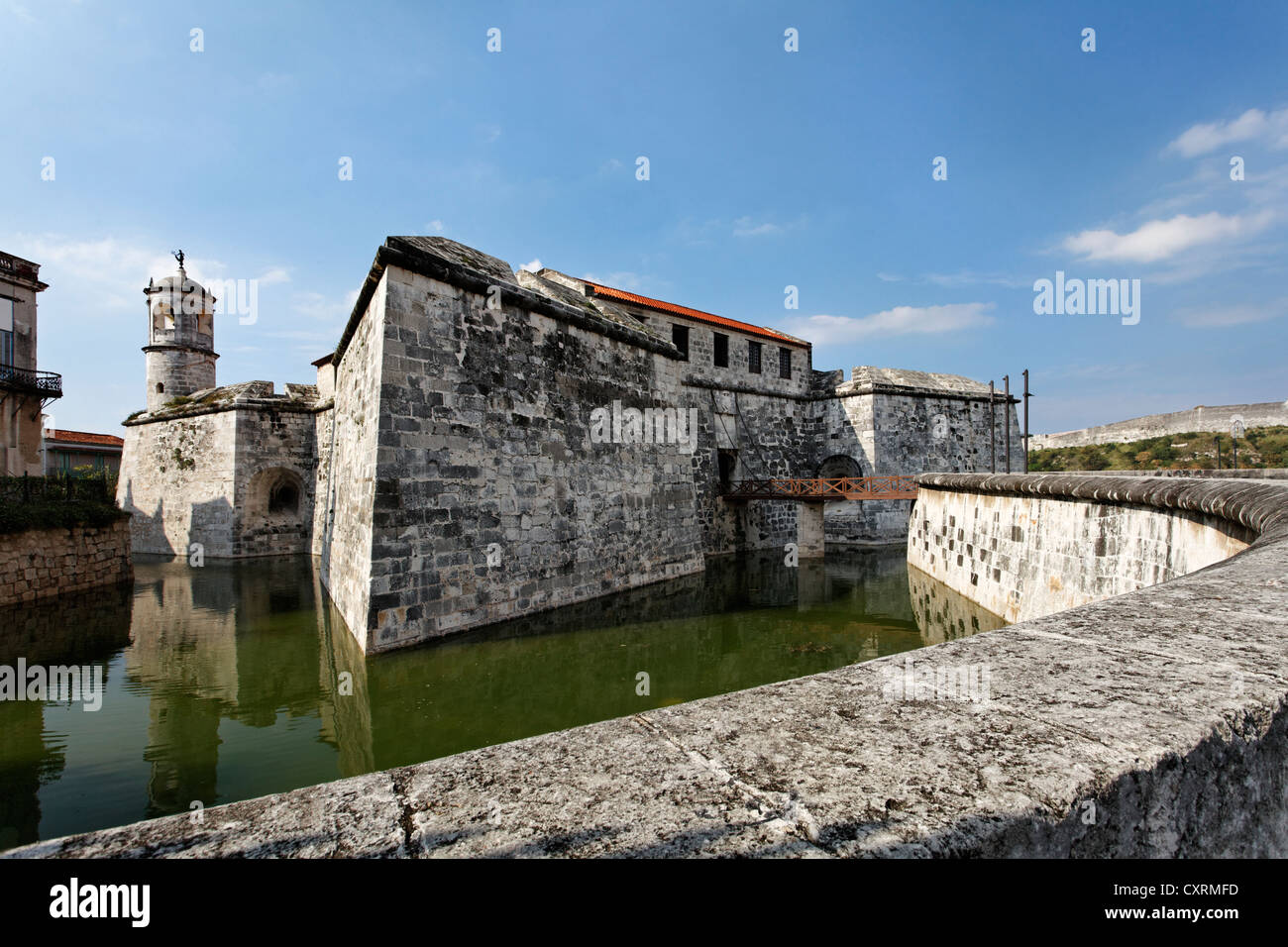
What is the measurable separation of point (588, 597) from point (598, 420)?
331 centimetres

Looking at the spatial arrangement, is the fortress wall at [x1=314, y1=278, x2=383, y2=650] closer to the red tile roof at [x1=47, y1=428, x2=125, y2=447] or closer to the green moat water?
the green moat water

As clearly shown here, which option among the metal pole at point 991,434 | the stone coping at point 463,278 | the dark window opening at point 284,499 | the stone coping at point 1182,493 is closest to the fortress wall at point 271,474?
the dark window opening at point 284,499

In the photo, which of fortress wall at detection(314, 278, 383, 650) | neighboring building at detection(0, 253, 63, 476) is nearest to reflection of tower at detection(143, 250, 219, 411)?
neighboring building at detection(0, 253, 63, 476)

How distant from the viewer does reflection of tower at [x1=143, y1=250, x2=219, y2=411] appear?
20.0 metres

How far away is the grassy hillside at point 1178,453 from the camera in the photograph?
23.8 m

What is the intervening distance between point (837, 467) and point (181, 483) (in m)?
21.3

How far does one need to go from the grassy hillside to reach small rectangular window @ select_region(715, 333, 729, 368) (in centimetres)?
1505

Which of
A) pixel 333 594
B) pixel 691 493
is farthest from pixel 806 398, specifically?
pixel 333 594

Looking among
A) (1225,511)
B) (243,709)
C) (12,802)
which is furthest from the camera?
(243,709)

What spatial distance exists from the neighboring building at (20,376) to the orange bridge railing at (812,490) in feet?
65.3

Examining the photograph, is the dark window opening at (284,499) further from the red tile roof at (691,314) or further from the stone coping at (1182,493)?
the stone coping at (1182,493)

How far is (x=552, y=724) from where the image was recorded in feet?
17.2
